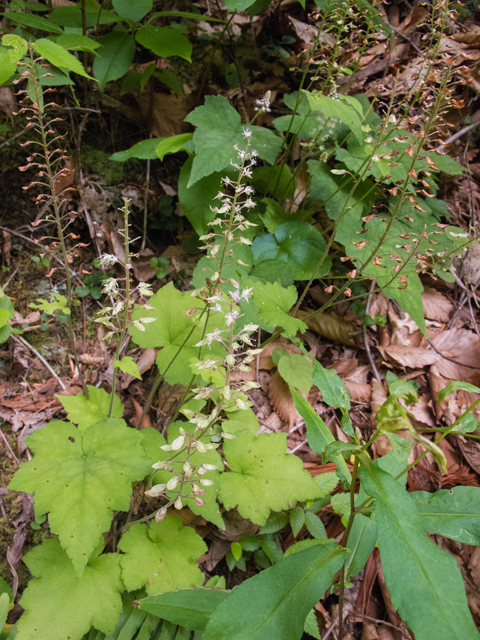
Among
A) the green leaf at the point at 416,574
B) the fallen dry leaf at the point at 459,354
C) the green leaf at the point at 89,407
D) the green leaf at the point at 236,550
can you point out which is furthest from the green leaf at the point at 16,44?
the fallen dry leaf at the point at 459,354

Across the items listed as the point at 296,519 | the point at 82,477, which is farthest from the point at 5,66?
the point at 296,519

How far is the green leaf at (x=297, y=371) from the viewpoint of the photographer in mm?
2332

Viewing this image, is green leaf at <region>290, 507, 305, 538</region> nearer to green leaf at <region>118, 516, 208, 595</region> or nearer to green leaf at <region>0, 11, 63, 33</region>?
green leaf at <region>118, 516, 208, 595</region>

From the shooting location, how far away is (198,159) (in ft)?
7.14

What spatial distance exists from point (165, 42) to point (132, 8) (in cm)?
32

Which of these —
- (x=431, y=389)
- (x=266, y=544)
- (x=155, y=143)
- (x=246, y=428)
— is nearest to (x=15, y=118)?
(x=155, y=143)

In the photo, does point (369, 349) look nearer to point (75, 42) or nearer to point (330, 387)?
point (330, 387)

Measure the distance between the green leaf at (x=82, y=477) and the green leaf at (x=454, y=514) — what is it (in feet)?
3.68

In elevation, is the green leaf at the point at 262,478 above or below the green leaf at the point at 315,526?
above

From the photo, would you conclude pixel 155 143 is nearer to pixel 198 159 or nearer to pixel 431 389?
pixel 198 159

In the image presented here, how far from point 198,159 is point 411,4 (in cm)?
359

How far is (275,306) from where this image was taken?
6.63 feet

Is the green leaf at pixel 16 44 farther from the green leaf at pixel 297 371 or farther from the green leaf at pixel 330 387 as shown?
the green leaf at pixel 297 371

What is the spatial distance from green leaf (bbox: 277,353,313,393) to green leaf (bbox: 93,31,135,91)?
2.10 m
